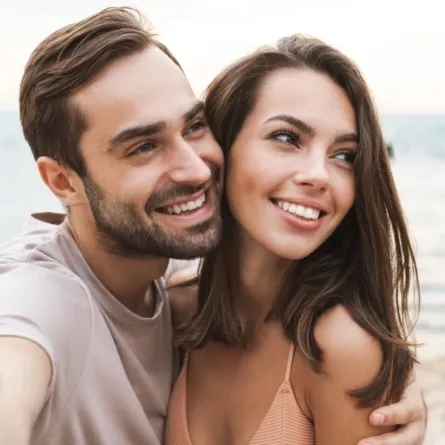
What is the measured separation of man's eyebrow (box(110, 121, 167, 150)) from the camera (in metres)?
1.73

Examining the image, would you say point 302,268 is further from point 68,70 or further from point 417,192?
point 417,192

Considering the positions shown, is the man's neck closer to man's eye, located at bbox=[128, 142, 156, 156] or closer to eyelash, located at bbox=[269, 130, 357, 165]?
man's eye, located at bbox=[128, 142, 156, 156]

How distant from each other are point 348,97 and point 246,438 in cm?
87

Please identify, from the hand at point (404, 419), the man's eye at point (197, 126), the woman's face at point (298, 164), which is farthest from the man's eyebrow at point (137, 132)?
the hand at point (404, 419)

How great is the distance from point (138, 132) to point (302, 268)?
1.81 ft

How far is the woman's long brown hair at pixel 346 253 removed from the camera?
1680 mm

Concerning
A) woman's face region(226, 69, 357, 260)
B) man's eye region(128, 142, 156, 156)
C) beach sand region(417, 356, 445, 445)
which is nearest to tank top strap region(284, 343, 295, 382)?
woman's face region(226, 69, 357, 260)

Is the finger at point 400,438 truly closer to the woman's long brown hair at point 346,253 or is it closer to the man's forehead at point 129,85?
the woman's long brown hair at point 346,253

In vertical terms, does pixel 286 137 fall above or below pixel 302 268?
above

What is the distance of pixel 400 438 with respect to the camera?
1617 mm

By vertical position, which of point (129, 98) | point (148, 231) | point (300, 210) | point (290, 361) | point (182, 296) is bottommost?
point (182, 296)

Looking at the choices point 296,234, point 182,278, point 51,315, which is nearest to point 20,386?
point 51,315

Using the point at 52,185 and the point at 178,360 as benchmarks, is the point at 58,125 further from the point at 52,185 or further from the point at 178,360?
the point at 178,360

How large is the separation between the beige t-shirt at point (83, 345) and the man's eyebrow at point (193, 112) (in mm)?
426
